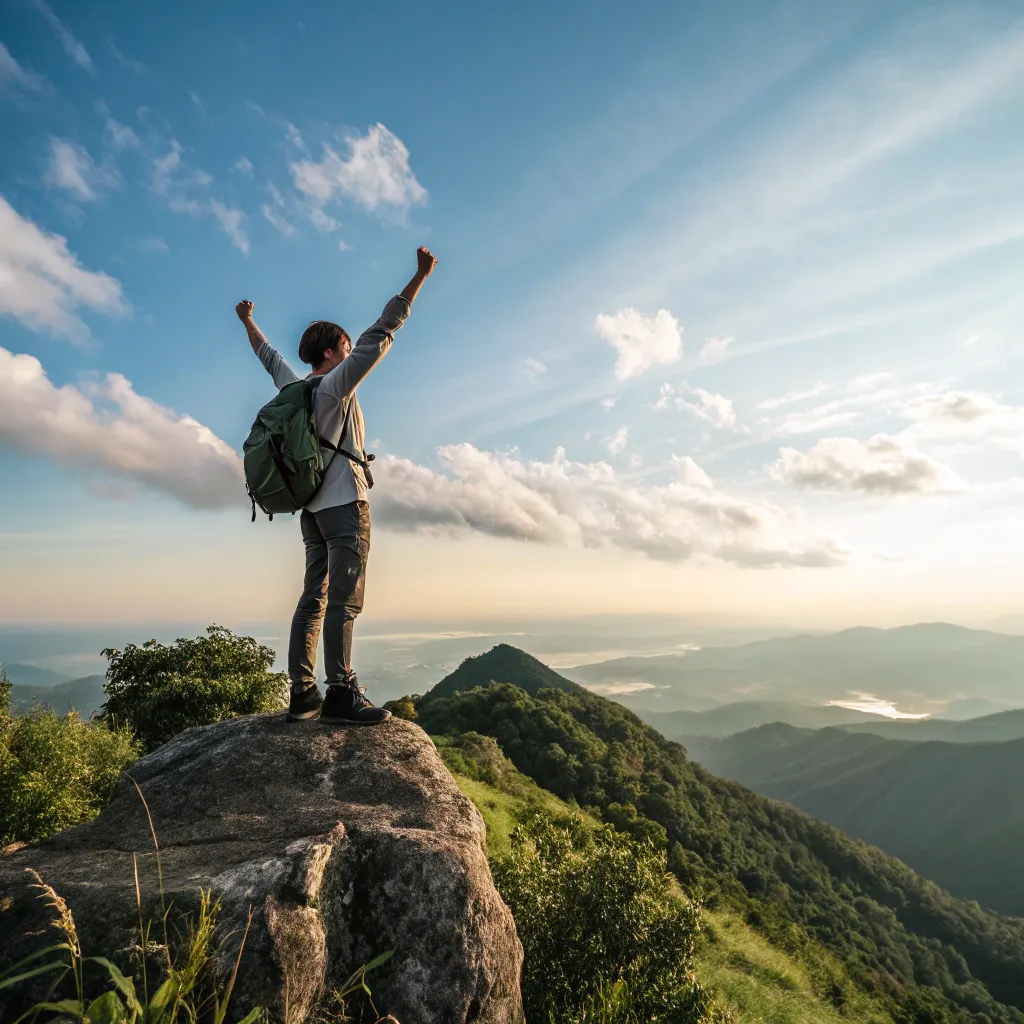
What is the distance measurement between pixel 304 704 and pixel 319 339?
14.1ft

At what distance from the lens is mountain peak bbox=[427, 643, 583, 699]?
521 feet

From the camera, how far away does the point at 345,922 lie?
4.61 m

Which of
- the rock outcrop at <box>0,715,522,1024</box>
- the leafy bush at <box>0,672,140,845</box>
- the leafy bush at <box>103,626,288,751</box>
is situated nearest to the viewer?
the rock outcrop at <box>0,715,522,1024</box>

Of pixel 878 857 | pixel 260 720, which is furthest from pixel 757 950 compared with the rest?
pixel 878 857

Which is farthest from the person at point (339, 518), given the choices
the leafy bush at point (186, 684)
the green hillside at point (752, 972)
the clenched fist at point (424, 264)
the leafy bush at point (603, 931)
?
the leafy bush at point (186, 684)

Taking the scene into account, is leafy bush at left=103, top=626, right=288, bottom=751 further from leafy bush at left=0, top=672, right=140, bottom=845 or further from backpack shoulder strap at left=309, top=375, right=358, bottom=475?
backpack shoulder strap at left=309, top=375, right=358, bottom=475

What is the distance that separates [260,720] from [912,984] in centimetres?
10880

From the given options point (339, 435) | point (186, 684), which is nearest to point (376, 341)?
point (339, 435)

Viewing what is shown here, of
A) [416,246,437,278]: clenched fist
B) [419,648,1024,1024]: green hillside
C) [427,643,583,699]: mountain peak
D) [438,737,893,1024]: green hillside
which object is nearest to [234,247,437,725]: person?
[416,246,437,278]: clenched fist

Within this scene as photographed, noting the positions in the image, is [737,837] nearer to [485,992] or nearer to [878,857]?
[878,857]

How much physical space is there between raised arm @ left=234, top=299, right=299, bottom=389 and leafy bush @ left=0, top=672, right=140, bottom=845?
1913 cm

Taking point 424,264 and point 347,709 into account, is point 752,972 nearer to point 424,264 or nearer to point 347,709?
point 347,709

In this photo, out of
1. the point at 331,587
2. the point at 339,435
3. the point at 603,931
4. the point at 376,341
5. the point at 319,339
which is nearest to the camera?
the point at 376,341

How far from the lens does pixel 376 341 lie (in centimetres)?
566
